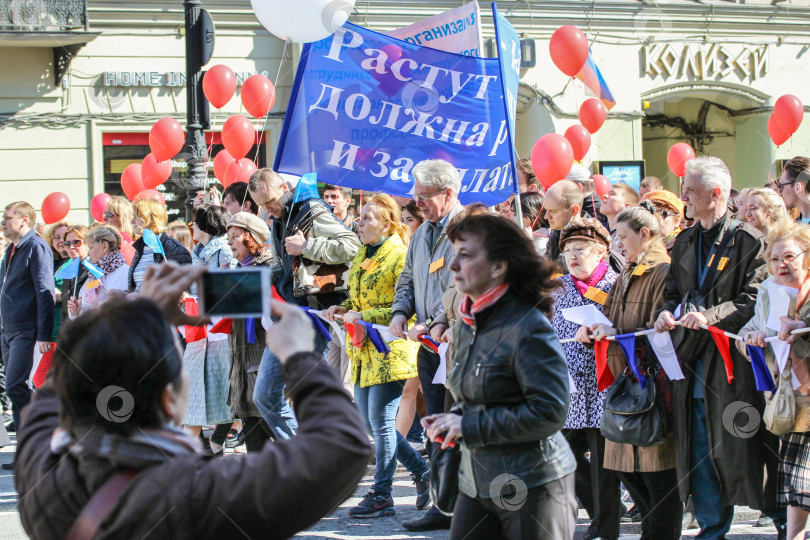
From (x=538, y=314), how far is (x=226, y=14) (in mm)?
14771

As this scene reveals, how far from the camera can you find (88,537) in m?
1.82

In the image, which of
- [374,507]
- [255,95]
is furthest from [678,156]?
[374,507]

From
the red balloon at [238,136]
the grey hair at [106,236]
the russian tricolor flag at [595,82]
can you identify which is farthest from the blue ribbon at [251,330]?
the russian tricolor flag at [595,82]

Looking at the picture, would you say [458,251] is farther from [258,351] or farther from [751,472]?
[258,351]

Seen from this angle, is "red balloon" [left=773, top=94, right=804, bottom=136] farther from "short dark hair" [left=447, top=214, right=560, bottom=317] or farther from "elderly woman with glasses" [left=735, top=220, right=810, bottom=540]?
"short dark hair" [left=447, top=214, right=560, bottom=317]

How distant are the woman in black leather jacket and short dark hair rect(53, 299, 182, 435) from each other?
1519mm

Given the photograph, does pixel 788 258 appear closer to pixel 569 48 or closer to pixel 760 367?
pixel 760 367

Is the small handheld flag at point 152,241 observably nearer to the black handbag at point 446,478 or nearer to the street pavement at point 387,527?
the street pavement at point 387,527

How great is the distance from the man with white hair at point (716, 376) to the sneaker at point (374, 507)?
1834 mm

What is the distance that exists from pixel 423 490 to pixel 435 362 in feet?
2.99

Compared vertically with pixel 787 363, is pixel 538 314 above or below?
above

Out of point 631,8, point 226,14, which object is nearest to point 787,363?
point 226,14

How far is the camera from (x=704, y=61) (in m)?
19.2

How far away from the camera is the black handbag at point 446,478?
3967 millimetres
